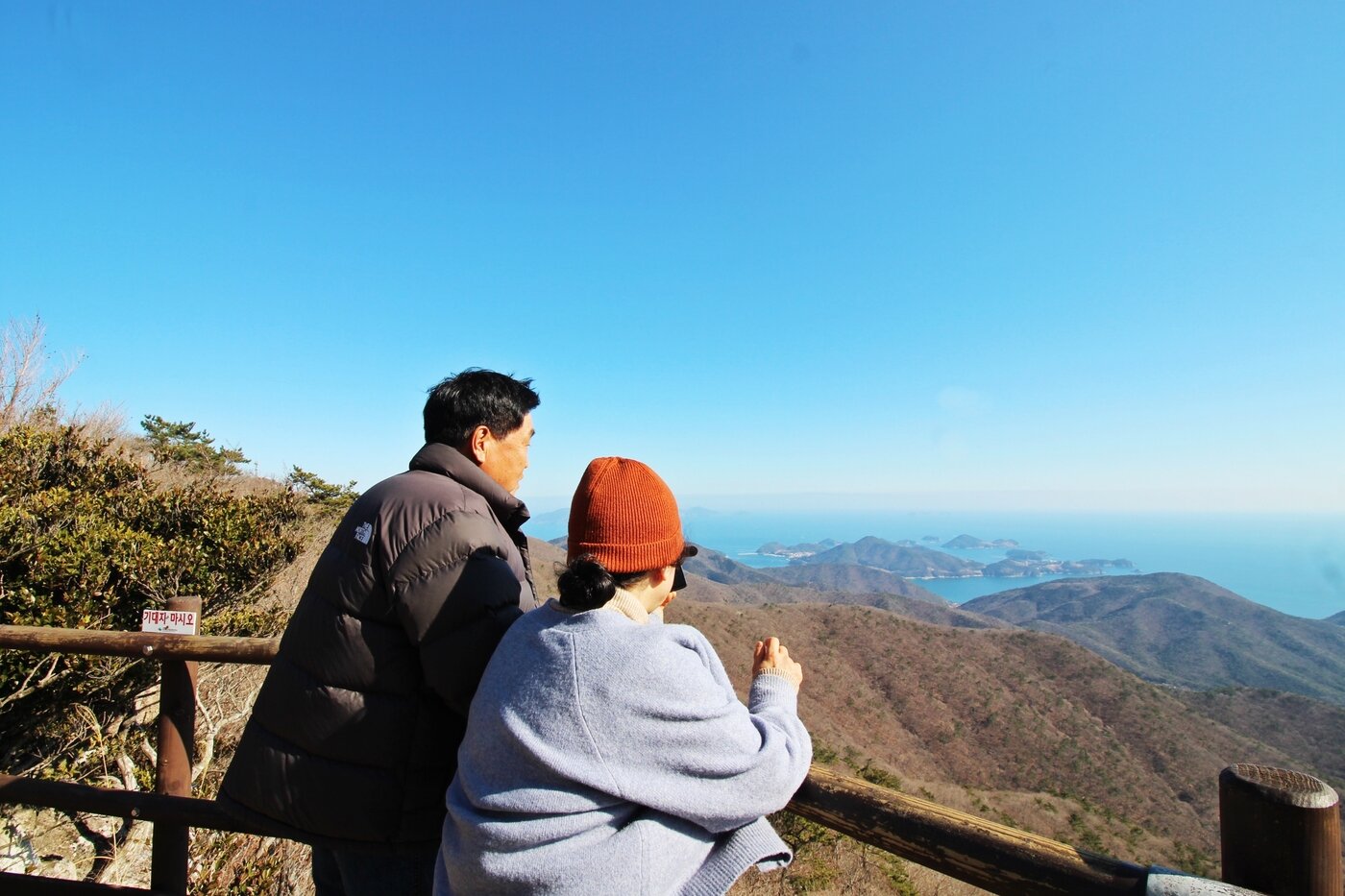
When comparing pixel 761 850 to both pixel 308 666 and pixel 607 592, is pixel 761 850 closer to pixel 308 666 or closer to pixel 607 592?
pixel 607 592

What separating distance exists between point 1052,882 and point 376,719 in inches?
54.1

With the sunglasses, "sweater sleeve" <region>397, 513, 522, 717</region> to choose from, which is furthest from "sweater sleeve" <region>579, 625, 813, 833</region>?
"sweater sleeve" <region>397, 513, 522, 717</region>

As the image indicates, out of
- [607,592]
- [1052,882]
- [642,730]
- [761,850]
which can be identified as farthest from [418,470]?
[1052,882]

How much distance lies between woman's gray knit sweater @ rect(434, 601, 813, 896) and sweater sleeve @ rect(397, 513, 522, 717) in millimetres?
252

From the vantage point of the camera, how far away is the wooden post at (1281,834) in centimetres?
112

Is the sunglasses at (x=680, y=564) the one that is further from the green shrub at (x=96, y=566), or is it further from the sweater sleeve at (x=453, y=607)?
the green shrub at (x=96, y=566)

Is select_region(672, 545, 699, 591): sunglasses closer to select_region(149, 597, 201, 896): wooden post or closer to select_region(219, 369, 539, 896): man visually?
select_region(219, 369, 539, 896): man

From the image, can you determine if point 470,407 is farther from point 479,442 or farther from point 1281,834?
point 1281,834

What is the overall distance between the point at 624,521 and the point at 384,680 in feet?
2.21

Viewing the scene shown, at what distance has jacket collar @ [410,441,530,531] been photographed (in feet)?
5.44

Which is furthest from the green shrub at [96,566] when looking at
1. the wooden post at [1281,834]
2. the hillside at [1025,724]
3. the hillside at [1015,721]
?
the hillside at [1025,724]

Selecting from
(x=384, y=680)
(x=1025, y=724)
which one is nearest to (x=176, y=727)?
(x=384, y=680)

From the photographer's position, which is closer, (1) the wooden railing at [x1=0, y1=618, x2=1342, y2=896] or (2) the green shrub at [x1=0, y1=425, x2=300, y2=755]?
(1) the wooden railing at [x1=0, y1=618, x2=1342, y2=896]

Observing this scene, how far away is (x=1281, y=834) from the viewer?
113 centimetres
